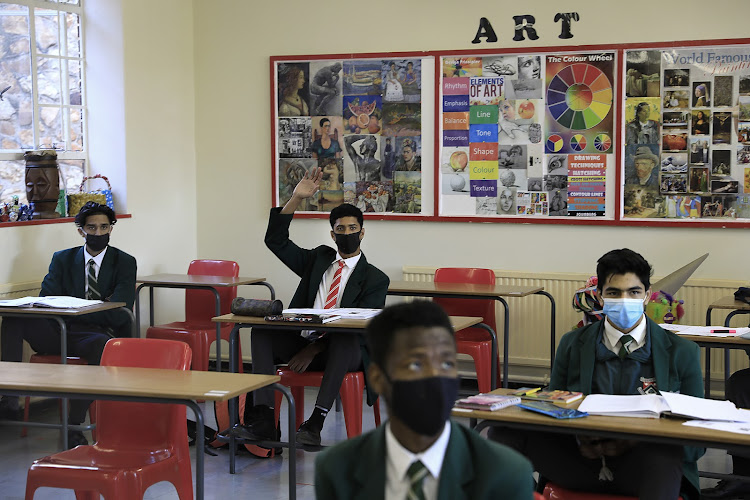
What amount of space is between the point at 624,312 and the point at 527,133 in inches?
138

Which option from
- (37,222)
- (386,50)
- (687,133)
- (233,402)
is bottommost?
(233,402)

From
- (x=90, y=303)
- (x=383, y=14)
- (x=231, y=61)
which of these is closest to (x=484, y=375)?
(x=90, y=303)

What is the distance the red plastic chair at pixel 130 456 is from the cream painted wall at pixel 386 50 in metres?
3.52

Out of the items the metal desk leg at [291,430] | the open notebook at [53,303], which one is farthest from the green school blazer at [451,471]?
the open notebook at [53,303]

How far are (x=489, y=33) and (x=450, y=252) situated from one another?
5.17 feet

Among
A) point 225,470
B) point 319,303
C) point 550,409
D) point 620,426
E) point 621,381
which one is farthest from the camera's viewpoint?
point 319,303

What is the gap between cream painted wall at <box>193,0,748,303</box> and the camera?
636 centimetres

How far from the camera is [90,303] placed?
5.38 meters

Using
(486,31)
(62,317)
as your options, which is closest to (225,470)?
(62,317)

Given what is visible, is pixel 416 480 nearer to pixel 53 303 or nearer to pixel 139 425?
pixel 139 425

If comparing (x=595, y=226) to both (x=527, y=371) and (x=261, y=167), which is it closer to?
(x=527, y=371)

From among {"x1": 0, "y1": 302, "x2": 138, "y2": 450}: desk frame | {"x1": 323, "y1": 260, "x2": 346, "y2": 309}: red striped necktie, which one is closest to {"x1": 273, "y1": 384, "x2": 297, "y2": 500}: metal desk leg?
{"x1": 323, "y1": 260, "x2": 346, "y2": 309}: red striped necktie

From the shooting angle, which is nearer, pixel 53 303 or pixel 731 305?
pixel 53 303

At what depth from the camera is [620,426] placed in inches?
109
